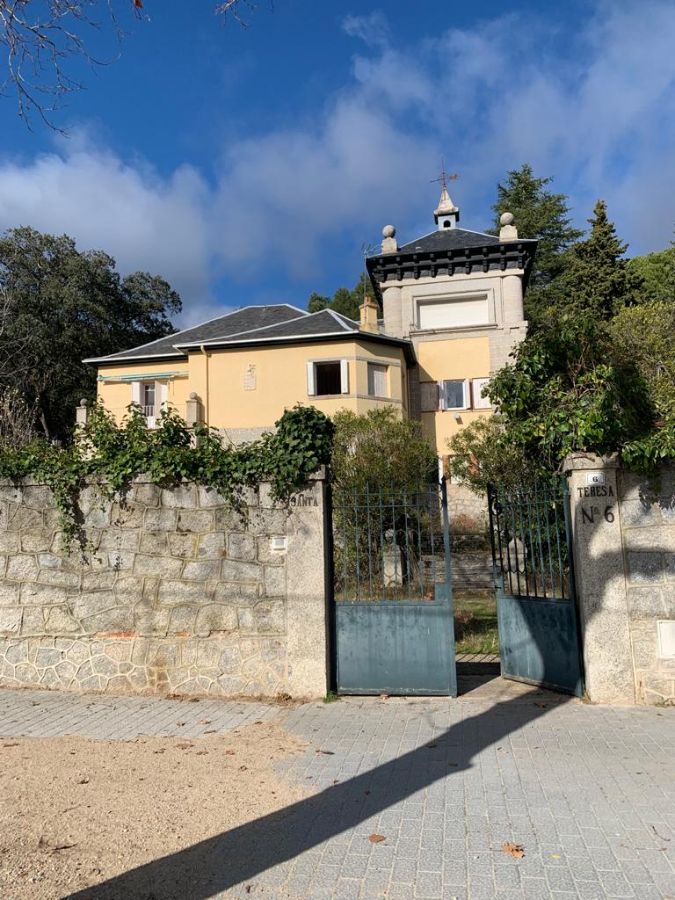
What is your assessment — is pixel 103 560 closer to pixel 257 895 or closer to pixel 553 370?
pixel 257 895

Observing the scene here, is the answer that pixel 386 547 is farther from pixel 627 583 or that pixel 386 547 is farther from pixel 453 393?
pixel 453 393

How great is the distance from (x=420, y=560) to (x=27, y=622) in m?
4.74

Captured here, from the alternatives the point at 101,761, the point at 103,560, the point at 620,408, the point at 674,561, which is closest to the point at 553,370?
the point at 620,408

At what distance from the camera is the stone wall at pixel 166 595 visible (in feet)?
22.2

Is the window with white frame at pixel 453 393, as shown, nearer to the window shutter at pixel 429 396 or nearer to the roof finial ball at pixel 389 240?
the window shutter at pixel 429 396

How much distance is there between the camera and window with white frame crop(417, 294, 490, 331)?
2716cm

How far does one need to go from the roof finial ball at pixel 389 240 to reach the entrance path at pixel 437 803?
24555 millimetres

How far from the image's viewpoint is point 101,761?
499cm

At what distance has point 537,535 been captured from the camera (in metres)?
7.03

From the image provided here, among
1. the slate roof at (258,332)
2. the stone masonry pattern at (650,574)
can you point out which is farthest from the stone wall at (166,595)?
the slate roof at (258,332)

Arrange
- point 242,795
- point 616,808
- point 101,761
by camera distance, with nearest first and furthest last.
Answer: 1. point 616,808
2. point 242,795
3. point 101,761

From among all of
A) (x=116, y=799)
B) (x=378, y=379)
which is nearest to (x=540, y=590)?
(x=116, y=799)

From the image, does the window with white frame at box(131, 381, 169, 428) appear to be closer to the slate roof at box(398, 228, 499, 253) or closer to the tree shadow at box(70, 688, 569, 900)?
the slate roof at box(398, 228, 499, 253)

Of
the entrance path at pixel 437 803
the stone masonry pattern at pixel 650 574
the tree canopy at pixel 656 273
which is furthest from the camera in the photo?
the tree canopy at pixel 656 273
